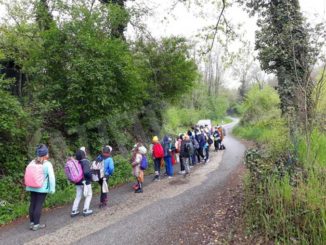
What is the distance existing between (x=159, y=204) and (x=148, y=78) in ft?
31.3

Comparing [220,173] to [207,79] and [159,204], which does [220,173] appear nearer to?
[159,204]

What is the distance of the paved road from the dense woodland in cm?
129

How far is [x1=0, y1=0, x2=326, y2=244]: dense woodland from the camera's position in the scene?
5.41 metres

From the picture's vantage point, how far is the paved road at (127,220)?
569 cm

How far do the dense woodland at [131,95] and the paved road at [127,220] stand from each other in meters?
1.29

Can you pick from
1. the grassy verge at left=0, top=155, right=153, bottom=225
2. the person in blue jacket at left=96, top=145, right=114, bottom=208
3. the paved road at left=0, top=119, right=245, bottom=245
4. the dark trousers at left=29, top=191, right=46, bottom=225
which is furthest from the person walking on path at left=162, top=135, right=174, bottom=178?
the dark trousers at left=29, top=191, right=46, bottom=225

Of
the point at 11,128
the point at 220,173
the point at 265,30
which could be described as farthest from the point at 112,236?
the point at 265,30

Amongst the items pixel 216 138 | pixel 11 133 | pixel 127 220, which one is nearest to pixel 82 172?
pixel 127 220

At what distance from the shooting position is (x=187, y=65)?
55.1 feet

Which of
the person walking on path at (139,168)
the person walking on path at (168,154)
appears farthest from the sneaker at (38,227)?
the person walking on path at (168,154)

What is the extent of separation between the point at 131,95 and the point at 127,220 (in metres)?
6.56

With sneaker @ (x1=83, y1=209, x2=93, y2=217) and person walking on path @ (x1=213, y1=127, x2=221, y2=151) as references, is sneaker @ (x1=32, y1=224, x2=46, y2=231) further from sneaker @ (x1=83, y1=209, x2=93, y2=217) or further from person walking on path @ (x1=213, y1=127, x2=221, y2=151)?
person walking on path @ (x1=213, y1=127, x2=221, y2=151)

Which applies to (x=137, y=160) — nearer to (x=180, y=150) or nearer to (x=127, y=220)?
(x=180, y=150)

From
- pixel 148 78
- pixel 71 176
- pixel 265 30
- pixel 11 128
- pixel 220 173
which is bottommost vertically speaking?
pixel 220 173
